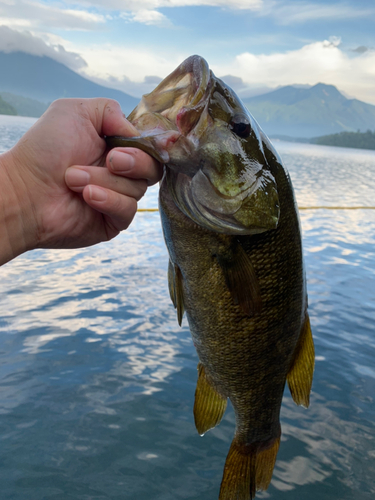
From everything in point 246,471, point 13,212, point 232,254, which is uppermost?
point 13,212

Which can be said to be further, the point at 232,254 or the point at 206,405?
the point at 206,405

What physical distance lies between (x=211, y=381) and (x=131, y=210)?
117cm

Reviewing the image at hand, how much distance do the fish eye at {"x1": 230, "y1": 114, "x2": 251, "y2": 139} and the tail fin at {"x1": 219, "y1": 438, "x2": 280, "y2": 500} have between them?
1.86 meters

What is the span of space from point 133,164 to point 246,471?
6.35 ft

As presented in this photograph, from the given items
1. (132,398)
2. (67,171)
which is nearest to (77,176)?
(67,171)

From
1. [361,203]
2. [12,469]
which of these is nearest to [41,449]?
[12,469]

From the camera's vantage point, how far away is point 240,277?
6.69 ft

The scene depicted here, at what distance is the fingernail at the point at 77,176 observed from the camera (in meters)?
1.92

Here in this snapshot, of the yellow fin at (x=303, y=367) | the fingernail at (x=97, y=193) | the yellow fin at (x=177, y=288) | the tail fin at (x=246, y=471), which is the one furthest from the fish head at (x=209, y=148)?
the tail fin at (x=246, y=471)

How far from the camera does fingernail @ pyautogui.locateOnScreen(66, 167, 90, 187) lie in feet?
6.31

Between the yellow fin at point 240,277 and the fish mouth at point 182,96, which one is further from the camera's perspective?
the yellow fin at point 240,277

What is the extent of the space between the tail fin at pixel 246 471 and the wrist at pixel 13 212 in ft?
5.66

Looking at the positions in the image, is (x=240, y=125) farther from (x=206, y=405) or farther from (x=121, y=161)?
(x=206, y=405)

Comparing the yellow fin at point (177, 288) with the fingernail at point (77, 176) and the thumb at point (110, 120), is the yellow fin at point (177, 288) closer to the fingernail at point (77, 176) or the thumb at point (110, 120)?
the fingernail at point (77, 176)
